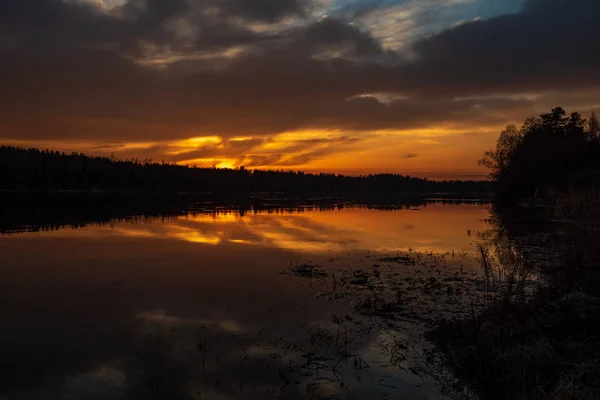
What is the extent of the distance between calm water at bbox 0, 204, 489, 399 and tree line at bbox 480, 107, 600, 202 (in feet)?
156

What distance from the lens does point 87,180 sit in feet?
553

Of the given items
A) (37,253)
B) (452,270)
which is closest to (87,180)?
(37,253)

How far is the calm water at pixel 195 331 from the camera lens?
8.56m

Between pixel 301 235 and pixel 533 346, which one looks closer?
pixel 533 346

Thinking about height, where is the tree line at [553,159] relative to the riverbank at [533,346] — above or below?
above

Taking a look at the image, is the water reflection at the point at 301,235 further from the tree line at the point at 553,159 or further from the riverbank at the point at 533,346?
the tree line at the point at 553,159

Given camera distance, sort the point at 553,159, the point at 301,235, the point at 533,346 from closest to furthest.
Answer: the point at 533,346
the point at 301,235
the point at 553,159

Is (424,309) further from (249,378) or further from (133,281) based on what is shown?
(133,281)

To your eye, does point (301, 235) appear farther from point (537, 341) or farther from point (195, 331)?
point (537, 341)

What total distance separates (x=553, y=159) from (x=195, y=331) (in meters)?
71.4

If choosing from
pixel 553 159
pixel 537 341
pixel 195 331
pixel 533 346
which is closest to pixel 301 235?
pixel 195 331

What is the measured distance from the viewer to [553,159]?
220ft

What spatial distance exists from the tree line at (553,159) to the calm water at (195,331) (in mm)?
47474

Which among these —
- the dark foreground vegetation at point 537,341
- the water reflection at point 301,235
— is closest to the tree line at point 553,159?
the water reflection at point 301,235
